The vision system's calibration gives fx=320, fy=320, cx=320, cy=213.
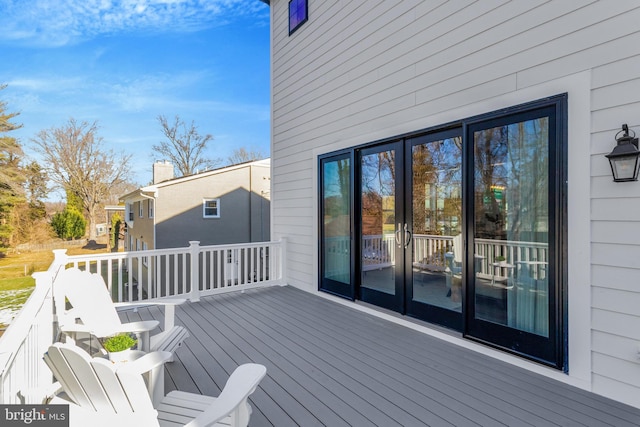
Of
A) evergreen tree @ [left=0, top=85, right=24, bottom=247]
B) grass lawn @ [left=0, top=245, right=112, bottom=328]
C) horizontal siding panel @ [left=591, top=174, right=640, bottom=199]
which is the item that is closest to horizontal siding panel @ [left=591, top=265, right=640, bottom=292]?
horizontal siding panel @ [left=591, top=174, right=640, bottom=199]

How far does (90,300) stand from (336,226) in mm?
3221

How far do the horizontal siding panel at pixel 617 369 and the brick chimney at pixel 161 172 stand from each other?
14.2 metres

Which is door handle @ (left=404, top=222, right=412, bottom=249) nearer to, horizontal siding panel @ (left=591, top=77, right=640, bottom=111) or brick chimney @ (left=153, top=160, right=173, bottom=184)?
horizontal siding panel @ (left=591, top=77, right=640, bottom=111)

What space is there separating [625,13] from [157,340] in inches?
165

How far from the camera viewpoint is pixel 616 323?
2279mm

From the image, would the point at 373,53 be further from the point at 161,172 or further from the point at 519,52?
the point at 161,172

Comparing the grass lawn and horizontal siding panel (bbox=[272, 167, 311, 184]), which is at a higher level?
horizontal siding panel (bbox=[272, 167, 311, 184])

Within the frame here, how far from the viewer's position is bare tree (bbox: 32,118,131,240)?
1884 centimetres

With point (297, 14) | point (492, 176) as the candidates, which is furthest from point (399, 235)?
point (297, 14)

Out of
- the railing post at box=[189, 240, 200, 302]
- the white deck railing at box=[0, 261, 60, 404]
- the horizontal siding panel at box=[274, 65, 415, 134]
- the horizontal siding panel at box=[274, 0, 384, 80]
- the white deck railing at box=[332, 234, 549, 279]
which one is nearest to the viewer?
the white deck railing at box=[0, 261, 60, 404]

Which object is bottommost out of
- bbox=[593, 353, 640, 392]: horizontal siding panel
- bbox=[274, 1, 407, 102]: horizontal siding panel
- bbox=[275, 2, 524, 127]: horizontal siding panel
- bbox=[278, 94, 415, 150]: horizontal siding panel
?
bbox=[593, 353, 640, 392]: horizontal siding panel

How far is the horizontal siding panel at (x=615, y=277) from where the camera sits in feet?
7.28

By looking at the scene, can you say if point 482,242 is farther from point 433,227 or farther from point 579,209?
point 579,209

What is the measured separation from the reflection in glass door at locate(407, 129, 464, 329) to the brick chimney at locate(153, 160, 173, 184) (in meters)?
12.3
